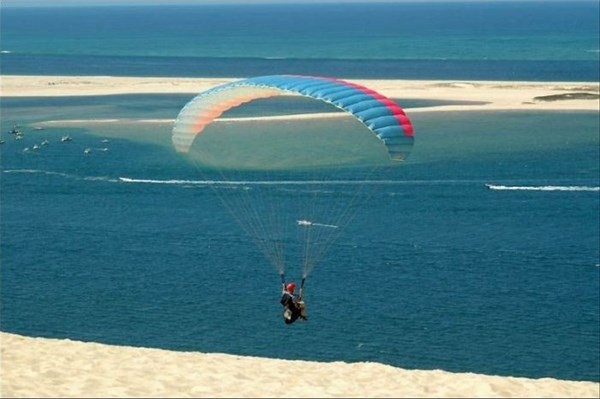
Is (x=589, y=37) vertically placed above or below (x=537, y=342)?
above

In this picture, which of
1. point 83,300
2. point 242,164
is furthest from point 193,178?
point 83,300

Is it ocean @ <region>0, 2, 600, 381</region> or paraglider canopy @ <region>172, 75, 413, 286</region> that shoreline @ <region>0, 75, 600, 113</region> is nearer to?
ocean @ <region>0, 2, 600, 381</region>

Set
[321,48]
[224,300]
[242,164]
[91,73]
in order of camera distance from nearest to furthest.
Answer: [224,300] < [242,164] < [91,73] < [321,48]

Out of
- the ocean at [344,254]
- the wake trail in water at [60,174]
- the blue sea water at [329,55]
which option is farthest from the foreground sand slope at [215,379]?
the blue sea water at [329,55]

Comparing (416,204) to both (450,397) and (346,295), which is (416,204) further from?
(450,397)

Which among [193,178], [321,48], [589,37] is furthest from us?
[589,37]

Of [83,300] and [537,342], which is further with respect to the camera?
[83,300]

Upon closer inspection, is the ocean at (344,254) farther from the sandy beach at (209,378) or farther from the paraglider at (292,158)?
the sandy beach at (209,378)

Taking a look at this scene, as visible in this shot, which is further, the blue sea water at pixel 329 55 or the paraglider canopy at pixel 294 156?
the blue sea water at pixel 329 55

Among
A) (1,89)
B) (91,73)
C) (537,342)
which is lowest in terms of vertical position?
(537,342)
